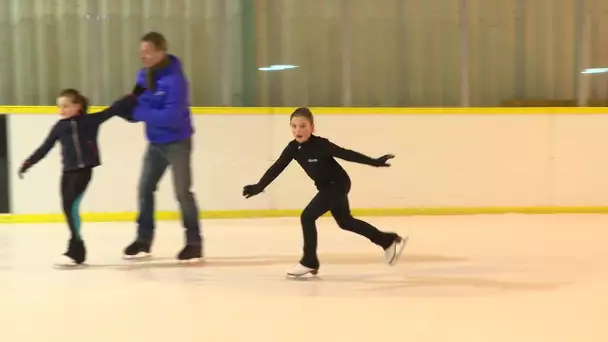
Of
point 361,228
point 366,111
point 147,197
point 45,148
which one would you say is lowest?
point 361,228

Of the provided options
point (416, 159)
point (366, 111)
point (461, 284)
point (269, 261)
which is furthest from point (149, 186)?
point (416, 159)

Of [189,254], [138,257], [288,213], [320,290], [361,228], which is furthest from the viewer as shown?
[288,213]

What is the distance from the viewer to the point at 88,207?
460 centimetres

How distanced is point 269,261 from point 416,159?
192 cm

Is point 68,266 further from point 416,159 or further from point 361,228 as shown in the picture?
point 416,159

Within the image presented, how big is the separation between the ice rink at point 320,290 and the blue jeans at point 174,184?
0.16 m

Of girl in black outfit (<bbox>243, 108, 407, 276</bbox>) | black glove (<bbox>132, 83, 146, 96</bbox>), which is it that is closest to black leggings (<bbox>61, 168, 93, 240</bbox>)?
black glove (<bbox>132, 83, 146, 96</bbox>)

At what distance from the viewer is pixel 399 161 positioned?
486 cm

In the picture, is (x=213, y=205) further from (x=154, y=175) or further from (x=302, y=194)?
(x=154, y=175)

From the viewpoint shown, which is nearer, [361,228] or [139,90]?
[361,228]

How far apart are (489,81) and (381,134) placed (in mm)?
1238

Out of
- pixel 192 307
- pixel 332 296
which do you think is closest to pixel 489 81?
pixel 332 296

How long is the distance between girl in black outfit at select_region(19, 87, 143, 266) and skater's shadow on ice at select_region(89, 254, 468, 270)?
0.24 metres

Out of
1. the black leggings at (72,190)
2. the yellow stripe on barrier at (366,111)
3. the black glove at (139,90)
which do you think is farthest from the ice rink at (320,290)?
the yellow stripe on barrier at (366,111)
